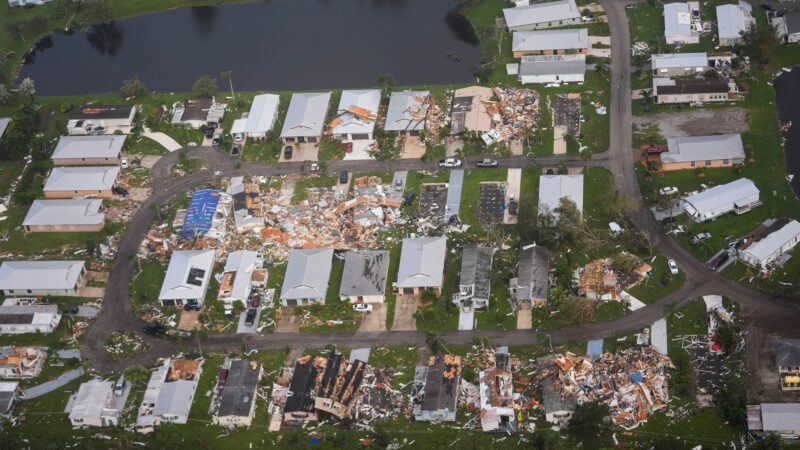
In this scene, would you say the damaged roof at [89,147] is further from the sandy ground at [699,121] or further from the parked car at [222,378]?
the sandy ground at [699,121]

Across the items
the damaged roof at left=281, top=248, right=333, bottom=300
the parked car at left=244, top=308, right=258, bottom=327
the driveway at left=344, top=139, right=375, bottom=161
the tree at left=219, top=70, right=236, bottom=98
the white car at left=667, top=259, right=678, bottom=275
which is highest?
the tree at left=219, top=70, right=236, bottom=98

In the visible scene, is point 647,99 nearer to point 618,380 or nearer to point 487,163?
point 487,163

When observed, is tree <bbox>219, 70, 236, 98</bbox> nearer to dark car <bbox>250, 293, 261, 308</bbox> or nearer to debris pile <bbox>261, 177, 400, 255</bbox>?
debris pile <bbox>261, 177, 400, 255</bbox>

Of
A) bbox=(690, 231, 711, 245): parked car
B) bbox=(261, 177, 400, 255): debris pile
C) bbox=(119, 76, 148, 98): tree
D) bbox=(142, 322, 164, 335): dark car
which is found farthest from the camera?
bbox=(119, 76, 148, 98): tree

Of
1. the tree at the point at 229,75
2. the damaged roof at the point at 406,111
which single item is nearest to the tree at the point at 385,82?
the damaged roof at the point at 406,111

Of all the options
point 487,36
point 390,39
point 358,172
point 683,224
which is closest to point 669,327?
point 683,224

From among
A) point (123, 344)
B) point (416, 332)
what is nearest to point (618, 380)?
point (416, 332)

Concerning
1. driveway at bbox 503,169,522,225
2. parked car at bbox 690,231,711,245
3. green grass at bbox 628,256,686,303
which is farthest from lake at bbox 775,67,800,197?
driveway at bbox 503,169,522,225
